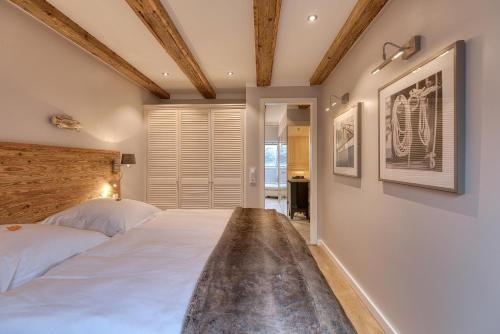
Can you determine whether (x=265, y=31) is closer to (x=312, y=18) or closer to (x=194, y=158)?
(x=312, y=18)

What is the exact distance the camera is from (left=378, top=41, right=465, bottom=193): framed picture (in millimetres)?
1195

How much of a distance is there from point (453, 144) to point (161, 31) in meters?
2.31

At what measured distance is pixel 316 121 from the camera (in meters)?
3.82

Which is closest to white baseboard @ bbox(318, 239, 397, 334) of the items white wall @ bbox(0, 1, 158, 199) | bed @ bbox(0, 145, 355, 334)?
bed @ bbox(0, 145, 355, 334)

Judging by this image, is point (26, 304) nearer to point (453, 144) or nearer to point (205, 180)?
point (453, 144)

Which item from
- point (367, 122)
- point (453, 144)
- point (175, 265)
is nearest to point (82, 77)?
point (175, 265)

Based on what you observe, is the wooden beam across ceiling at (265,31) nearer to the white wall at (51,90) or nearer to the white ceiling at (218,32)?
the white ceiling at (218,32)

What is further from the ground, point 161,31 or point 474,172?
point 161,31

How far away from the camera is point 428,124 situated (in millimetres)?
1394

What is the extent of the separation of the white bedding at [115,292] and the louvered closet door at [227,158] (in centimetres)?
228

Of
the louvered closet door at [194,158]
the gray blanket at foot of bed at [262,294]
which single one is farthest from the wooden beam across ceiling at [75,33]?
the gray blanket at foot of bed at [262,294]

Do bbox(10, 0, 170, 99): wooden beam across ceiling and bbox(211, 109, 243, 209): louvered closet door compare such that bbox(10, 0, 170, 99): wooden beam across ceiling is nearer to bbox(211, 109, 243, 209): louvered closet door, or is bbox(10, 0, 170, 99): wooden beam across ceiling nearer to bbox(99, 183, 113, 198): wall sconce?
bbox(211, 109, 243, 209): louvered closet door

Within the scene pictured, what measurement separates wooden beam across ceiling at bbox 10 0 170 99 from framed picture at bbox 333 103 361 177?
2594 millimetres

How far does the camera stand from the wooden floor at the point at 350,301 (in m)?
1.99
